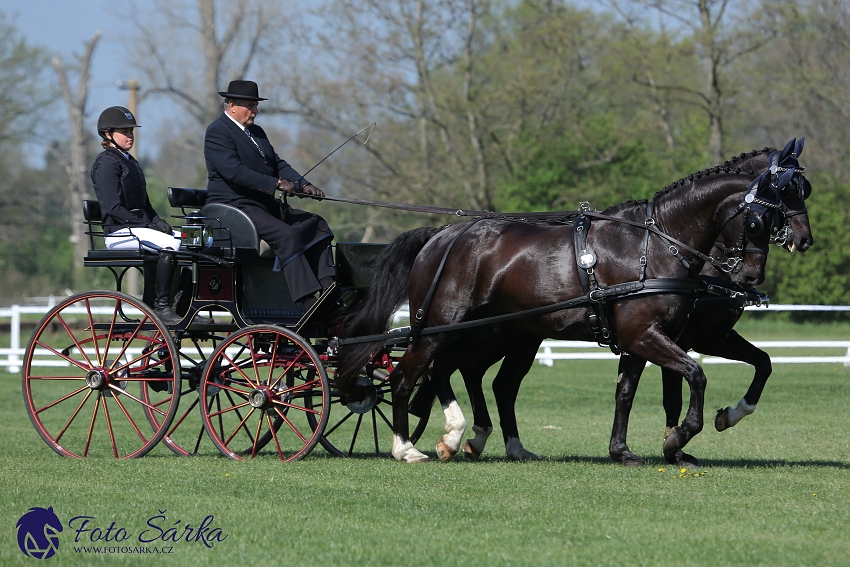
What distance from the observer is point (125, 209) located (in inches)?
313

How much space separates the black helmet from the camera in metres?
8.05

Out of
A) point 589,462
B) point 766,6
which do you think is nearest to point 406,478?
point 589,462

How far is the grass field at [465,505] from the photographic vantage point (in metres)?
4.76

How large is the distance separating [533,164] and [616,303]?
2072cm

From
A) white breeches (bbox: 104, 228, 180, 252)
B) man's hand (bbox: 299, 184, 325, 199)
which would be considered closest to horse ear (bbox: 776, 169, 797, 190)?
man's hand (bbox: 299, 184, 325, 199)

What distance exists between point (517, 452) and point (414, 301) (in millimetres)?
1372

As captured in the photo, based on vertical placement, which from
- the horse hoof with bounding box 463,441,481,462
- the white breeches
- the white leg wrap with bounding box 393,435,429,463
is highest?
the white breeches

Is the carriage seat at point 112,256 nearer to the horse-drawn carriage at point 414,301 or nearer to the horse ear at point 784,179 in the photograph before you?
the horse-drawn carriage at point 414,301

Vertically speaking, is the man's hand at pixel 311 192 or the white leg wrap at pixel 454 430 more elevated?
the man's hand at pixel 311 192

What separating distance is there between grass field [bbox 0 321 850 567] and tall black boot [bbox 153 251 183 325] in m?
1.03

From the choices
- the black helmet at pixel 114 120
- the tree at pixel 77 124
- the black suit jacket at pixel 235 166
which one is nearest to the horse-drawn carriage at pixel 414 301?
the black suit jacket at pixel 235 166

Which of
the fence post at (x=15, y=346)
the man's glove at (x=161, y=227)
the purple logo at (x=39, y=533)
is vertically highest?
the man's glove at (x=161, y=227)

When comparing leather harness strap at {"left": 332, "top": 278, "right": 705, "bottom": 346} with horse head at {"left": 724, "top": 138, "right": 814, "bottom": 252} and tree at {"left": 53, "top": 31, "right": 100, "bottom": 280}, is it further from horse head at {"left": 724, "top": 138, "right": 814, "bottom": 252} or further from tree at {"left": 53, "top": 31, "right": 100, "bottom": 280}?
tree at {"left": 53, "top": 31, "right": 100, "bottom": 280}

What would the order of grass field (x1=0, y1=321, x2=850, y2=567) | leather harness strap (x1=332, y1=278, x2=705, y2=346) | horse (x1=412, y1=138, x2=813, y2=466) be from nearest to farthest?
grass field (x1=0, y1=321, x2=850, y2=567) → horse (x1=412, y1=138, x2=813, y2=466) → leather harness strap (x1=332, y1=278, x2=705, y2=346)
